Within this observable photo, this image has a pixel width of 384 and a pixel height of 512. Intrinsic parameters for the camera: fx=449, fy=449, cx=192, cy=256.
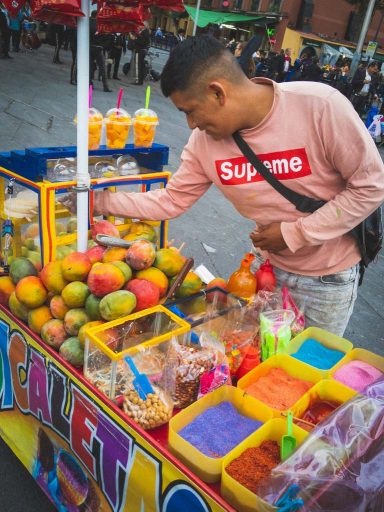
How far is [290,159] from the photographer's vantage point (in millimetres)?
1740

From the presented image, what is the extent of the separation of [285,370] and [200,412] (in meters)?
0.39

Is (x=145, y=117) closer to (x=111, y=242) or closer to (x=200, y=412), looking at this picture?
(x=111, y=242)

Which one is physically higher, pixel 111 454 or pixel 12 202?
pixel 12 202

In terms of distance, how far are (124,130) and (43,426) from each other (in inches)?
57.5

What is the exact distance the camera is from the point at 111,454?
5.19ft

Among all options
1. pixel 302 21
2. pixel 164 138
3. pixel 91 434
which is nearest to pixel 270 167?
pixel 91 434

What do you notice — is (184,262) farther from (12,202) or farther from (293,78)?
(293,78)

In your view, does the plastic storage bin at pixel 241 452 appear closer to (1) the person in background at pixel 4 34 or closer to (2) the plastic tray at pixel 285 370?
(2) the plastic tray at pixel 285 370

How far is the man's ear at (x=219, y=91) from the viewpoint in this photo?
1.58 meters

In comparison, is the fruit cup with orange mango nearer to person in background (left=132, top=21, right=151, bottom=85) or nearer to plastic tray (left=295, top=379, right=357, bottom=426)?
plastic tray (left=295, top=379, right=357, bottom=426)

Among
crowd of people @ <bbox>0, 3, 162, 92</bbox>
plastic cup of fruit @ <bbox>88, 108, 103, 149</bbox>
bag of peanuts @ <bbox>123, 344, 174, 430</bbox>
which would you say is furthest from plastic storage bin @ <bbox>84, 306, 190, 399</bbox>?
crowd of people @ <bbox>0, 3, 162, 92</bbox>

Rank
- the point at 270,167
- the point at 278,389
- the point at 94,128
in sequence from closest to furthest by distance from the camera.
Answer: the point at 278,389 < the point at 270,167 < the point at 94,128

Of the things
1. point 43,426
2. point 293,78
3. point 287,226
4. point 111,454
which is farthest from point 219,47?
point 293,78

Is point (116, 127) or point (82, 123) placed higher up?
point (82, 123)
